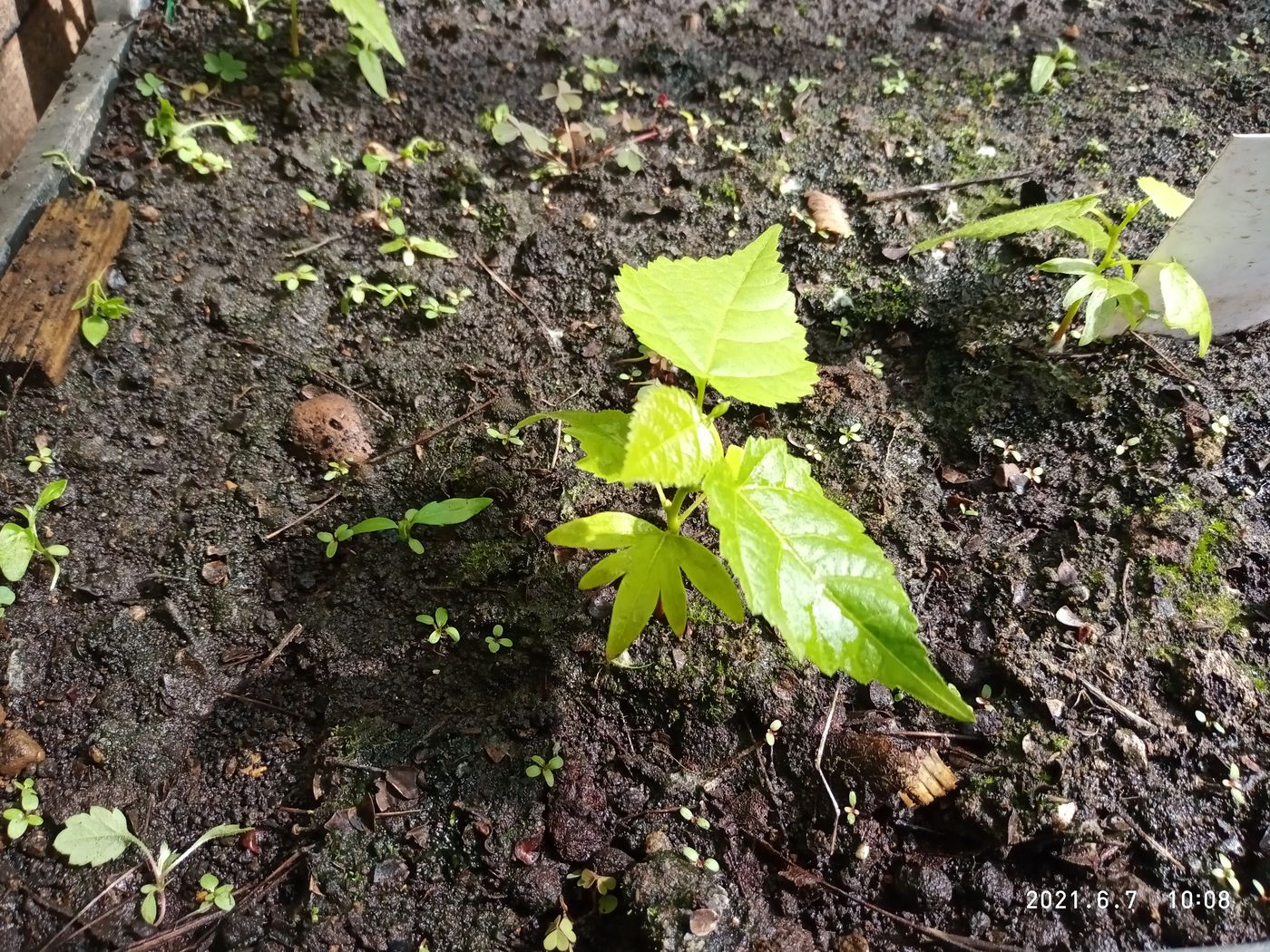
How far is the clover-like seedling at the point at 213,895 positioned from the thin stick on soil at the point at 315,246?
1.48 m

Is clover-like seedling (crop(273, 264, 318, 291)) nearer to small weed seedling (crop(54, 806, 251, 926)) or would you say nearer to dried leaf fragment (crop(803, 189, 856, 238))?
small weed seedling (crop(54, 806, 251, 926))

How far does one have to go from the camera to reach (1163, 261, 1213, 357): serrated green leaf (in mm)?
1625

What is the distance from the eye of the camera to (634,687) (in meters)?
1.46

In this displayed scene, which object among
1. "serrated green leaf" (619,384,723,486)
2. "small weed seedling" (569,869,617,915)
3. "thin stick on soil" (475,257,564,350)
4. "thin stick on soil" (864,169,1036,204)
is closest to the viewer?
"serrated green leaf" (619,384,723,486)

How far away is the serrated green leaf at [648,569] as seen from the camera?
1.28 m

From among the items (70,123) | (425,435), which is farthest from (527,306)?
(70,123)

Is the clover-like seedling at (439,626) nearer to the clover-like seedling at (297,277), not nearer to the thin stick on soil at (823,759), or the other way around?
the thin stick on soil at (823,759)

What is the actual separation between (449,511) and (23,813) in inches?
34.7

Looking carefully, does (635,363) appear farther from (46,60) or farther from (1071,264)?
(46,60)

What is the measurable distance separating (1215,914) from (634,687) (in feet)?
3.46

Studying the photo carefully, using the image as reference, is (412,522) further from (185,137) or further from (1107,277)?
(1107,277)

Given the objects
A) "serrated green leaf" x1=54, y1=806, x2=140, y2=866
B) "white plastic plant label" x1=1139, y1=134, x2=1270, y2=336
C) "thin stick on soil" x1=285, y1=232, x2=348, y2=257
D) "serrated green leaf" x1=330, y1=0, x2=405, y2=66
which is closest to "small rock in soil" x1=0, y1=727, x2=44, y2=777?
"serrated green leaf" x1=54, y1=806, x2=140, y2=866

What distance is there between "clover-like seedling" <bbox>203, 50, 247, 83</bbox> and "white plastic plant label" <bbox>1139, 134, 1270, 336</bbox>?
2598mm

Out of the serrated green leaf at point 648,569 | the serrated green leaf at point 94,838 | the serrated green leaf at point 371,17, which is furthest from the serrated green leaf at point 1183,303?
the serrated green leaf at point 94,838
